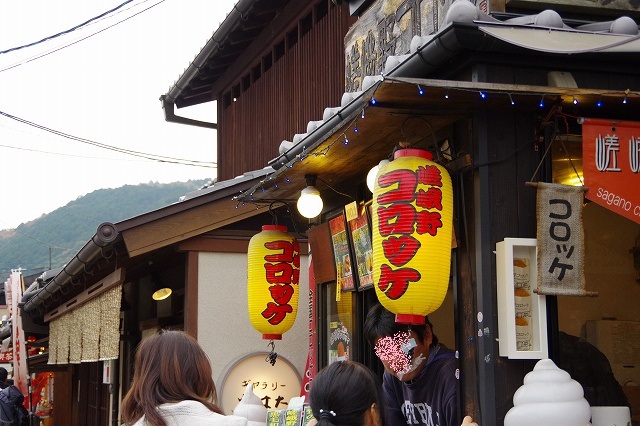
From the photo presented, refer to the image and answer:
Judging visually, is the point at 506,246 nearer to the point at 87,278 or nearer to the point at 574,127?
the point at 574,127

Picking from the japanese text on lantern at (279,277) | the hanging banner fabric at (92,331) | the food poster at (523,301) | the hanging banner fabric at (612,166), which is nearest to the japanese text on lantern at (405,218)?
the food poster at (523,301)

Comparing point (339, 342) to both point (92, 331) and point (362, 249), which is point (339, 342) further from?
point (92, 331)

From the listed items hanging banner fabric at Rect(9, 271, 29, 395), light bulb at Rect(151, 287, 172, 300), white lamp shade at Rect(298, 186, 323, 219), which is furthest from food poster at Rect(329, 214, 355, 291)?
hanging banner fabric at Rect(9, 271, 29, 395)

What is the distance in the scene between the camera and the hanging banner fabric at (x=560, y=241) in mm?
6312

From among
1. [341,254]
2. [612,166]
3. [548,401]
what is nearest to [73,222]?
[341,254]

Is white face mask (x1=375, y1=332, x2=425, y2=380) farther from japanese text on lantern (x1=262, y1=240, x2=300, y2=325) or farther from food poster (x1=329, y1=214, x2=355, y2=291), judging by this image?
japanese text on lantern (x1=262, y1=240, x2=300, y2=325)

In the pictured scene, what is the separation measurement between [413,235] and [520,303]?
3.17 ft

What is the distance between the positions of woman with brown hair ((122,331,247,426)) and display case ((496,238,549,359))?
2.82m

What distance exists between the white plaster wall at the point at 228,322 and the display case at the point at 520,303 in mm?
7583

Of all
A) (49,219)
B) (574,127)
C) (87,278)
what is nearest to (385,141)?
(574,127)

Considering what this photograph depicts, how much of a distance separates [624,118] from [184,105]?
17350 millimetres

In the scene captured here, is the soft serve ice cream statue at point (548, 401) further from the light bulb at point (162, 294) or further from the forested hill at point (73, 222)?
the forested hill at point (73, 222)

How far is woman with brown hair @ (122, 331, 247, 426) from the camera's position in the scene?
159 inches

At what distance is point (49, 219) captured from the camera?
12056 cm
